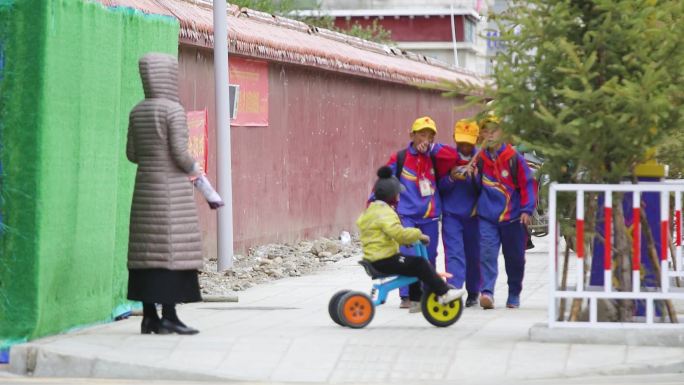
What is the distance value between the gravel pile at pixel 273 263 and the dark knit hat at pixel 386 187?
3.37 m

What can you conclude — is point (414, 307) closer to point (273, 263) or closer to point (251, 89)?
point (273, 263)

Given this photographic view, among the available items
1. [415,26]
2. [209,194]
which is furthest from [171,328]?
[415,26]

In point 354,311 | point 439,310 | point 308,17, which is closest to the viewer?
point 354,311

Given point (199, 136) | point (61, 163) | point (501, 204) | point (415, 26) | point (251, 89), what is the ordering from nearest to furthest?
point (61, 163)
point (501, 204)
point (199, 136)
point (251, 89)
point (415, 26)

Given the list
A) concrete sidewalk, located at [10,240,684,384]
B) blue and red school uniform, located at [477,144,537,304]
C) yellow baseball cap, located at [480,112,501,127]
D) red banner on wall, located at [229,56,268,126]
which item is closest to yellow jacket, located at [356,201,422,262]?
concrete sidewalk, located at [10,240,684,384]

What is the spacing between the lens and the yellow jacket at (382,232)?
39.2 ft

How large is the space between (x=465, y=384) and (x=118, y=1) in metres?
6.64

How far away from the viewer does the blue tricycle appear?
1192 centimetres

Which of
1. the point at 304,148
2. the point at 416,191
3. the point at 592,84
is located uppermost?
the point at 592,84

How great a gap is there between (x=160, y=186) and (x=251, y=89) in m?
9.54

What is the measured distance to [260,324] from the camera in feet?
40.1

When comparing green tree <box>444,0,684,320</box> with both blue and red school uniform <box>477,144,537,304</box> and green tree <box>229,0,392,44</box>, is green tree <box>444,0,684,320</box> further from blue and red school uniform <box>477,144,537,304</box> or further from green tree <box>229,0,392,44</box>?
green tree <box>229,0,392,44</box>

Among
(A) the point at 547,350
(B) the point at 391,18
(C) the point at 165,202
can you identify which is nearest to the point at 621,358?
(A) the point at 547,350

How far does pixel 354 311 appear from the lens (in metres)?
11.9
